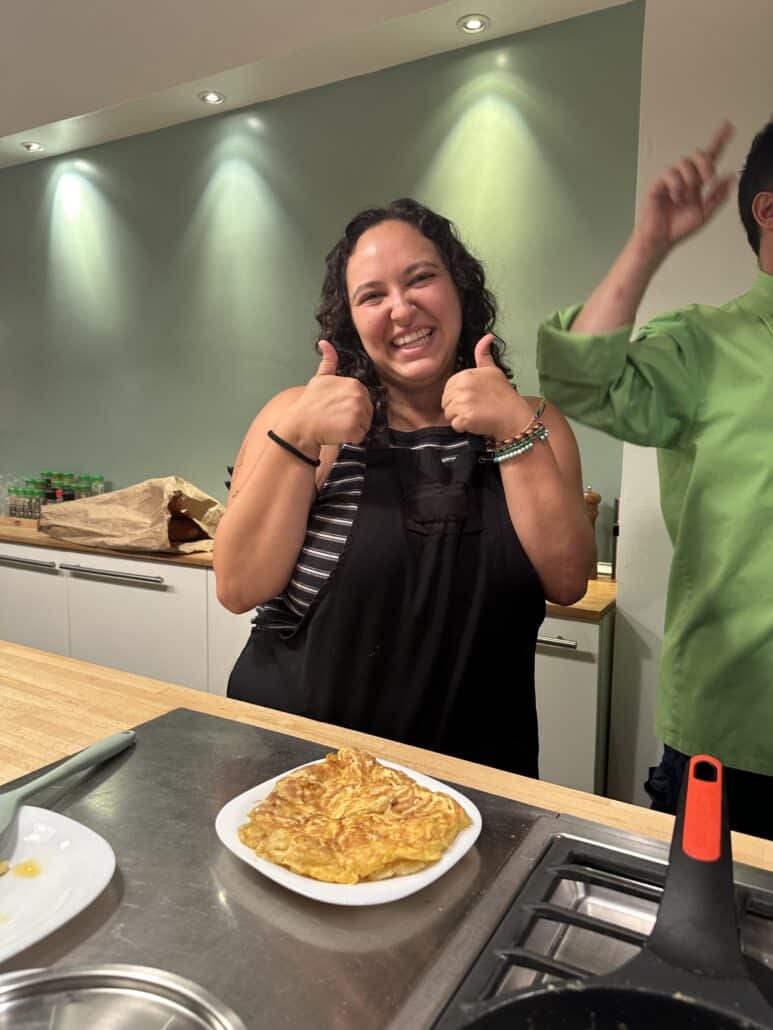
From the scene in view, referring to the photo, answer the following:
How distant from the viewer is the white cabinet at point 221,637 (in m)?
1.98

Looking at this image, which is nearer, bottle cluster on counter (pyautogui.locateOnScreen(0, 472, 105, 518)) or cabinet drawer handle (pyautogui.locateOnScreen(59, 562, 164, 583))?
cabinet drawer handle (pyautogui.locateOnScreen(59, 562, 164, 583))

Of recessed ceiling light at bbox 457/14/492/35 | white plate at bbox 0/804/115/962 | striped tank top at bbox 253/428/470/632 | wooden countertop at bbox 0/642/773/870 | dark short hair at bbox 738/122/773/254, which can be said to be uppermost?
recessed ceiling light at bbox 457/14/492/35

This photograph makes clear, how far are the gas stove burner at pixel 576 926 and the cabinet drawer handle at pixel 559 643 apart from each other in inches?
38.4

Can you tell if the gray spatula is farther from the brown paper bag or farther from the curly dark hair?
the brown paper bag

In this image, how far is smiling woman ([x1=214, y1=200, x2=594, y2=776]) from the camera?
3.04ft

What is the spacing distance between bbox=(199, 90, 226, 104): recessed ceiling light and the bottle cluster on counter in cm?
127

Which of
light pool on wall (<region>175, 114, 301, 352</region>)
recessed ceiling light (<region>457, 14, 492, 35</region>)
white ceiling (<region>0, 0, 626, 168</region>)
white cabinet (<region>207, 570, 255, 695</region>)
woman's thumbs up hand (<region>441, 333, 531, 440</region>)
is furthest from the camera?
light pool on wall (<region>175, 114, 301, 352</region>)

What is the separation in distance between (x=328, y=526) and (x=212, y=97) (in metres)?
1.63

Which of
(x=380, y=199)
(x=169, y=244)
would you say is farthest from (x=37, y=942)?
(x=169, y=244)

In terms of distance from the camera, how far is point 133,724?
83cm

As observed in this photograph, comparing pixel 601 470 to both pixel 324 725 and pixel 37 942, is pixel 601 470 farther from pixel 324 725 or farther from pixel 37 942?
pixel 37 942

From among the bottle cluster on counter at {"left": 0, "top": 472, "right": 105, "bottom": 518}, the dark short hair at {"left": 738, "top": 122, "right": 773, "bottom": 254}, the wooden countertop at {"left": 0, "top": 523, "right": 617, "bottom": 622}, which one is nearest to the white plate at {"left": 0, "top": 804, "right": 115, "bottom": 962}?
the wooden countertop at {"left": 0, "top": 523, "right": 617, "bottom": 622}

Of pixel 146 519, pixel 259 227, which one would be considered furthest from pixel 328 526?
pixel 259 227

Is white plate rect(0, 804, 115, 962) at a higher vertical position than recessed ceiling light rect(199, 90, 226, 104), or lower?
lower
